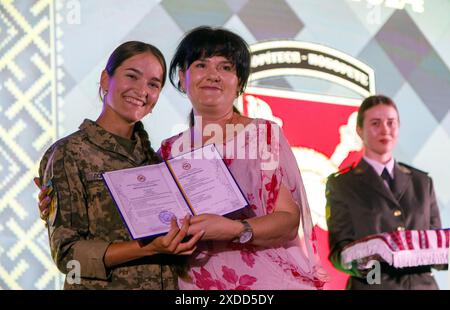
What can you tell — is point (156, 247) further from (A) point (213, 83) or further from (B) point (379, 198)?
(B) point (379, 198)

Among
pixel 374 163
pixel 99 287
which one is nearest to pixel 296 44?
pixel 374 163

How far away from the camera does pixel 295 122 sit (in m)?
2.53

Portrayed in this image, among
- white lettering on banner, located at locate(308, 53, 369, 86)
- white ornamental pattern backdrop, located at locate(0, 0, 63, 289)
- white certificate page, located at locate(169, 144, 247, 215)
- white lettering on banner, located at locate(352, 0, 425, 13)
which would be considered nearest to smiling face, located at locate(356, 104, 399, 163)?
white lettering on banner, located at locate(308, 53, 369, 86)

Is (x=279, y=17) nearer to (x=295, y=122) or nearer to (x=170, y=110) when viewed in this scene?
(x=295, y=122)

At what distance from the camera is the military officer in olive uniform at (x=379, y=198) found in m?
2.49

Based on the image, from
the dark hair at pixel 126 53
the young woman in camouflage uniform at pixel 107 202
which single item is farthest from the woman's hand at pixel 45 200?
the dark hair at pixel 126 53

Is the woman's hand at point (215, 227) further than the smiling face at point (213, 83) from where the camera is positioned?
No

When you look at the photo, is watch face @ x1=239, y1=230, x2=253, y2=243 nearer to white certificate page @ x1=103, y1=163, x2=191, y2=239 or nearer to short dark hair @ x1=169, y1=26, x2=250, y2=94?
white certificate page @ x1=103, y1=163, x2=191, y2=239

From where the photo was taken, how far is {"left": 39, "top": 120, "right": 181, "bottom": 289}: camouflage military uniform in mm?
1760

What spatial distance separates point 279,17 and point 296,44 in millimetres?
115

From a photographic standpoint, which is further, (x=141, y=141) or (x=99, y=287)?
(x=141, y=141)

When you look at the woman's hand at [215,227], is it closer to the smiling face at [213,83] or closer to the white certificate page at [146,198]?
the white certificate page at [146,198]

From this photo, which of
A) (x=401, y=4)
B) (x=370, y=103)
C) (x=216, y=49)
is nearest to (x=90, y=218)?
(x=216, y=49)
